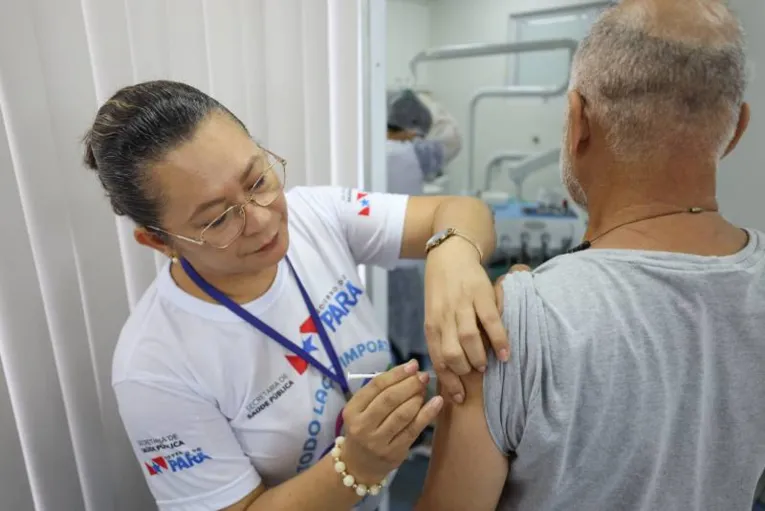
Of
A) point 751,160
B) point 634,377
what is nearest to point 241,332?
point 634,377

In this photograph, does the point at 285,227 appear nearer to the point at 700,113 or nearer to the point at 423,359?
the point at 700,113

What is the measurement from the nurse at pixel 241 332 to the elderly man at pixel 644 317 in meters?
0.08

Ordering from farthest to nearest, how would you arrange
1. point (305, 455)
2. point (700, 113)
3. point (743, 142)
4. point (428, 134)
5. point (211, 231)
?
point (428, 134) < point (743, 142) < point (305, 455) < point (211, 231) < point (700, 113)

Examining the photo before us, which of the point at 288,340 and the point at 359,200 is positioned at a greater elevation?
the point at 359,200

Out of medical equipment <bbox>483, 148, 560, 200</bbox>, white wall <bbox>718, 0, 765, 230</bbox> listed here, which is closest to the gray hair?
white wall <bbox>718, 0, 765, 230</bbox>

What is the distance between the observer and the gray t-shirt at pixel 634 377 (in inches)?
26.3

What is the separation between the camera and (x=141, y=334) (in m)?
0.92

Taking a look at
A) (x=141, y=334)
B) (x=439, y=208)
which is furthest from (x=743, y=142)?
(x=141, y=334)

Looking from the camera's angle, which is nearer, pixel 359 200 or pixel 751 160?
pixel 359 200

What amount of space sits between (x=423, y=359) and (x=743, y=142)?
5.66 feet

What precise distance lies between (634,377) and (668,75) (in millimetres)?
376

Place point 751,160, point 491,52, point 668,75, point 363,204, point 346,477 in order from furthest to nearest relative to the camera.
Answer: point 491,52, point 751,160, point 363,204, point 346,477, point 668,75

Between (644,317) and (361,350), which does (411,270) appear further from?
(644,317)

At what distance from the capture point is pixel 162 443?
34.9 inches
